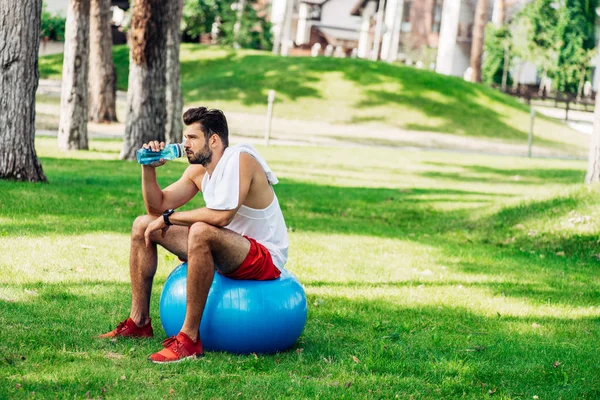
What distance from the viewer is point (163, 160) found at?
19.7 feet

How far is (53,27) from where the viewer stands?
49.8 metres

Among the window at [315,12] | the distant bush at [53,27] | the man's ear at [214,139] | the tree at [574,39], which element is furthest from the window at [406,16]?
the man's ear at [214,139]

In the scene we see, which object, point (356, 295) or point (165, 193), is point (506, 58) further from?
point (165, 193)

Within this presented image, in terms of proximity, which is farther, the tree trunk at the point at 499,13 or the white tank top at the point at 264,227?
the tree trunk at the point at 499,13

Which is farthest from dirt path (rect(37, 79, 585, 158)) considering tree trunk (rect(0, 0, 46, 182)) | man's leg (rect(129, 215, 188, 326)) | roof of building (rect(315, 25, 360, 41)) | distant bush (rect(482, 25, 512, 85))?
roof of building (rect(315, 25, 360, 41))

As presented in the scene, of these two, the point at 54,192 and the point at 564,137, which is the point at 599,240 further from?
the point at 564,137

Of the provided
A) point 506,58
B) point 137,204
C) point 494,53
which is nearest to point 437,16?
point 494,53

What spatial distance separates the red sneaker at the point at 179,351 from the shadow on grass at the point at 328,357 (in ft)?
0.24

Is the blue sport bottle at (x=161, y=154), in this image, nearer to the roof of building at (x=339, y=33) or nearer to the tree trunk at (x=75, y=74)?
the tree trunk at (x=75, y=74)

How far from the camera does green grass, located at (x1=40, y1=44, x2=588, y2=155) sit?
3456cm

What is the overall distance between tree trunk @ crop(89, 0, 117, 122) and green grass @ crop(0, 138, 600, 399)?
808 centimetres

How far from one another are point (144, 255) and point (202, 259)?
2.10 feet

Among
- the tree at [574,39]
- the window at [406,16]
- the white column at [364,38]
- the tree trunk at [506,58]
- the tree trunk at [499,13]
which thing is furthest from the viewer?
the window at [406,16]

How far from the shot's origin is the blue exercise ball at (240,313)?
19.1ft
